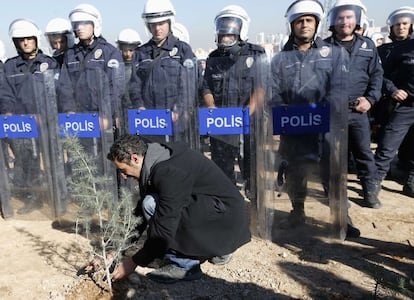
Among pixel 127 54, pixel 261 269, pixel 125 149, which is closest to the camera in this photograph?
pixel 125 149

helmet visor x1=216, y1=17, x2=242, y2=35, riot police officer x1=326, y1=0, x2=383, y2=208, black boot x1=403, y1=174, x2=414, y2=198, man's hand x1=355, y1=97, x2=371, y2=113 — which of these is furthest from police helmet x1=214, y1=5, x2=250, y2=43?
black boot x1=403, y1=174, x2=414, y2=198

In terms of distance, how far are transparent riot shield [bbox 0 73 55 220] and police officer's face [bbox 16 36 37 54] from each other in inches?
24.4

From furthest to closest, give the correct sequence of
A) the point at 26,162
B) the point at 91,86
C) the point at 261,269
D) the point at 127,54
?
the point at 127,54 < the point at 26,162 < the point at 91,86 < the point at 261,269

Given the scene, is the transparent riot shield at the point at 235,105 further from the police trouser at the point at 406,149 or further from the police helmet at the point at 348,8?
the police trouser at the point at 406,149

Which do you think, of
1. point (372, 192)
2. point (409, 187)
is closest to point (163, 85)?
point (372, 192)

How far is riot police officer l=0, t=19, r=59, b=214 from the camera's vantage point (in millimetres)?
4005

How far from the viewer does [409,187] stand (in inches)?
190

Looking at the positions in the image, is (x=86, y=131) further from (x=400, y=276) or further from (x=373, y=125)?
(x=373, y=125)

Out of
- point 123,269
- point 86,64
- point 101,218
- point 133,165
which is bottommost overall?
point 123,269

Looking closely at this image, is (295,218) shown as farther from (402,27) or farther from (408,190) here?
(402,27)

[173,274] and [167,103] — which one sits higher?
[167,103]

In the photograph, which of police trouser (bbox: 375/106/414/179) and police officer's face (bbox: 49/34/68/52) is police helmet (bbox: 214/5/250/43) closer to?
police officer's face (bbox: 49/34/68/52)

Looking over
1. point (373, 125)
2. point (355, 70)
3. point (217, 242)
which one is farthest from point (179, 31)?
point (217, 242)

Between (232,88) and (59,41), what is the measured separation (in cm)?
228
